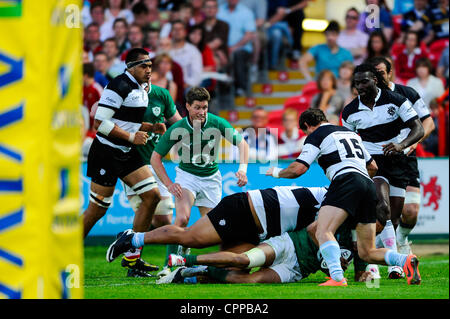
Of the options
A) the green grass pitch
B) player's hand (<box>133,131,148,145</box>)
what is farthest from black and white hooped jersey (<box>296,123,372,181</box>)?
player's hand (<box>133,131,148,145</box>)

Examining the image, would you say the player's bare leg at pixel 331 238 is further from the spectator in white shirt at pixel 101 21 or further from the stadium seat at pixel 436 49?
the spectator in white shirt at pixel 101 21

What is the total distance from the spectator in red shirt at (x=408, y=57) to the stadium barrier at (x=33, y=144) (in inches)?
481

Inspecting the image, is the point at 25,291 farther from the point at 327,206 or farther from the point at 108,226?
the point at 108,226

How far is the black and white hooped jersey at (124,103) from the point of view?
8.68 m

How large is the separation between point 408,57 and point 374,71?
685 cm

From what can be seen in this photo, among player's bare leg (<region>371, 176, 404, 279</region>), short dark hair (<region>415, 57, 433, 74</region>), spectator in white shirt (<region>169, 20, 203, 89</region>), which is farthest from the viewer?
spectator in white shirt (<region>169, 20, 203, 89</region>)

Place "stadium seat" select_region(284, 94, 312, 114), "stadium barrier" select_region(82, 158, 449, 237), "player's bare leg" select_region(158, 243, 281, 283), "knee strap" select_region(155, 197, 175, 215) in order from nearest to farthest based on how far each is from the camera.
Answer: "player's bare leg" select_region(158, 243, 281, 283)
"knee strap" select_region(155, 197, 175, 215)
"stadium barrier" select_region(82, 158, 449, 237)
"stadium seat" select_region(284, 94, 312, 114)

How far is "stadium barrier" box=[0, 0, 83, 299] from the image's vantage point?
10.8 feet

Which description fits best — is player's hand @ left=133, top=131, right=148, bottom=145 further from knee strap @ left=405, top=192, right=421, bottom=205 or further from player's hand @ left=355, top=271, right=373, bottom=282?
knee strap @ left=405, top=192, right=421, bottom=205

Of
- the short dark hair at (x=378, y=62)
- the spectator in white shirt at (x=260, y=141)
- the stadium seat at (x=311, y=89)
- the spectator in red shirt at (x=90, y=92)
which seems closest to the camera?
the short dark hair at (x=378, y=62)

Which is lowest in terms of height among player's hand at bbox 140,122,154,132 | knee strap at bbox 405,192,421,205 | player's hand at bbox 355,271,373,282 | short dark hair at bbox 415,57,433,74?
player's hand at bbox 355,271,373,282

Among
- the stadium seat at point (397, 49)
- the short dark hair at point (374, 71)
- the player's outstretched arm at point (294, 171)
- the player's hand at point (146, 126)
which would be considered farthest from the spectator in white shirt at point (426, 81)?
the player's outstretched arm at point (294, 171)

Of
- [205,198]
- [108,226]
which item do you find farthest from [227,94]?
[205,198]

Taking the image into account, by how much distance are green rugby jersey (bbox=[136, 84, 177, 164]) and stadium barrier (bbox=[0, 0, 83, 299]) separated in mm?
5809
